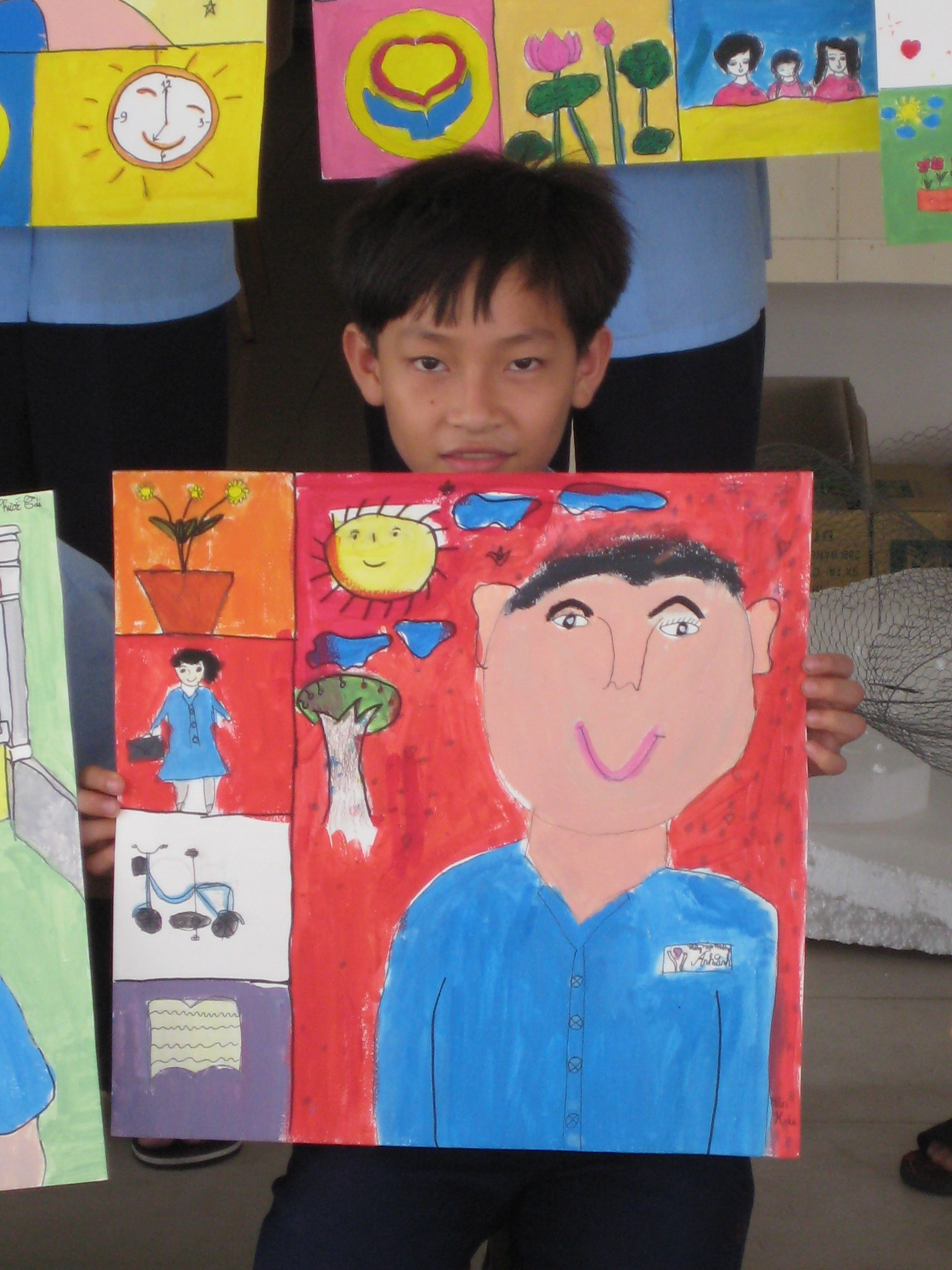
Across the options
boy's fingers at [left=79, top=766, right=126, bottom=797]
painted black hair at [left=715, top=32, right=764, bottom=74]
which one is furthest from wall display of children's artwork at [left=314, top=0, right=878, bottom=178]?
boy's fingers at [left=79, top=766, right=126, bottom=797]

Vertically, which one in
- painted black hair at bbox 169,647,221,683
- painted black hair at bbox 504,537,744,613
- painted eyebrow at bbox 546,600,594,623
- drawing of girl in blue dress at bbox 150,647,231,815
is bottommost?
drawing of girl in blue dress at bbox 150,647,231,815

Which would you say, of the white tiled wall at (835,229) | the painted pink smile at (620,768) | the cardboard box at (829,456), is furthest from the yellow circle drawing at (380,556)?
the white tiled wall at (835,229)

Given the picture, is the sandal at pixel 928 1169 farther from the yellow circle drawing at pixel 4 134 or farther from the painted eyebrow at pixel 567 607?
the yellow circle drawing at pixel 4 134

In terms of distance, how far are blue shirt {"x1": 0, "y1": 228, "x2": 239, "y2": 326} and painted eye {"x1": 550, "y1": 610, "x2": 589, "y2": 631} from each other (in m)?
0.54

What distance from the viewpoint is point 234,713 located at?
2.47 ft

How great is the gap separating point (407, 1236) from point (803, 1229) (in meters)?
0.53

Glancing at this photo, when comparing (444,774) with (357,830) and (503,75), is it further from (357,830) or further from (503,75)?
(503,75)

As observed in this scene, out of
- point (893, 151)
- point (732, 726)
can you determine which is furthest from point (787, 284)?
point (732, 726)

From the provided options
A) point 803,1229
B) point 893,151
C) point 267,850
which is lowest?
point 803,1229

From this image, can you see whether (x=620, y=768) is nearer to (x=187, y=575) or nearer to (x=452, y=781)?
(x=452, y=781)

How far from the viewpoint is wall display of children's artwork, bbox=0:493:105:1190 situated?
0.72m

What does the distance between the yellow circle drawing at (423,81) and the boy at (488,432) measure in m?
0.06

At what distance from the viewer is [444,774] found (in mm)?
757

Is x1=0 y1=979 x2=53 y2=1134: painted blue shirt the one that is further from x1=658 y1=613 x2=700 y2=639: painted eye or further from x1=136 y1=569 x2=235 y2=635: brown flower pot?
x1=658 y1=613 x2=700 y2=639: painted eye
